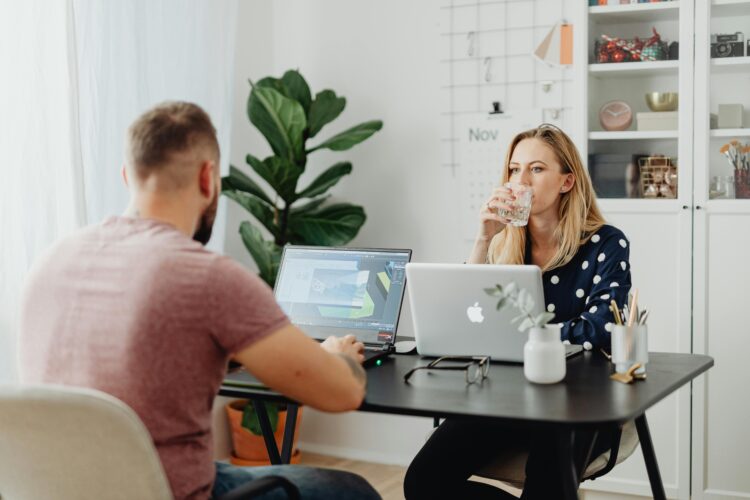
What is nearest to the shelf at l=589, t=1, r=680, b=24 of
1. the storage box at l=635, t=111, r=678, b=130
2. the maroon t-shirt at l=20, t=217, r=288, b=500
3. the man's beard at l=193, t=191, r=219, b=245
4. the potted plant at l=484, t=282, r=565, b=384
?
the storage box at l=635, t=111, r=678, b=130

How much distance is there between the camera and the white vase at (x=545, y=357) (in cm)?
193

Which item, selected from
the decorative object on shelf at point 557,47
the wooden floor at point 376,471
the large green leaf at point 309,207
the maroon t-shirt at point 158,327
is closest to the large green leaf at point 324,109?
the large green leaf at point 309,207

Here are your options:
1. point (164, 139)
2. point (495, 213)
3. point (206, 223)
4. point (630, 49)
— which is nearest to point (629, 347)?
point (495, 213)

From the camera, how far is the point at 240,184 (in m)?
3.89

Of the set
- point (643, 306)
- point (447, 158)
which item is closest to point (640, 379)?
point (643, 306)

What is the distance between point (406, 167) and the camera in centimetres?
415

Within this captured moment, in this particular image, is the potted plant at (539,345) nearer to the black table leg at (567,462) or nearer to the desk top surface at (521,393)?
the desk top surface at (521,393)

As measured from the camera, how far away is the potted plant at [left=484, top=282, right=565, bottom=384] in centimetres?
193

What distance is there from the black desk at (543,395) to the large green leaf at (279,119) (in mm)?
1785

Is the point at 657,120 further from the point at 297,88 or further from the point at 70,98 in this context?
the point at 70,98

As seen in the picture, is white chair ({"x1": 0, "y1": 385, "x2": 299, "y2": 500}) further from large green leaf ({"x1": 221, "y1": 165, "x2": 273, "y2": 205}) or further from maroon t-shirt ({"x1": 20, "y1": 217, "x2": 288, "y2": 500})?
large green leaf ({"x1": 221, "y1": 165, "x2": 273, "y2": 205})

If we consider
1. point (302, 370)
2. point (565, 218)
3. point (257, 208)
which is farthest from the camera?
point (257, 208)

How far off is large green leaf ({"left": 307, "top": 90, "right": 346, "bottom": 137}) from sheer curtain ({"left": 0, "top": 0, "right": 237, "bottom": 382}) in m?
0.50

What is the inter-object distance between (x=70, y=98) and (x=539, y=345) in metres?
1.81
